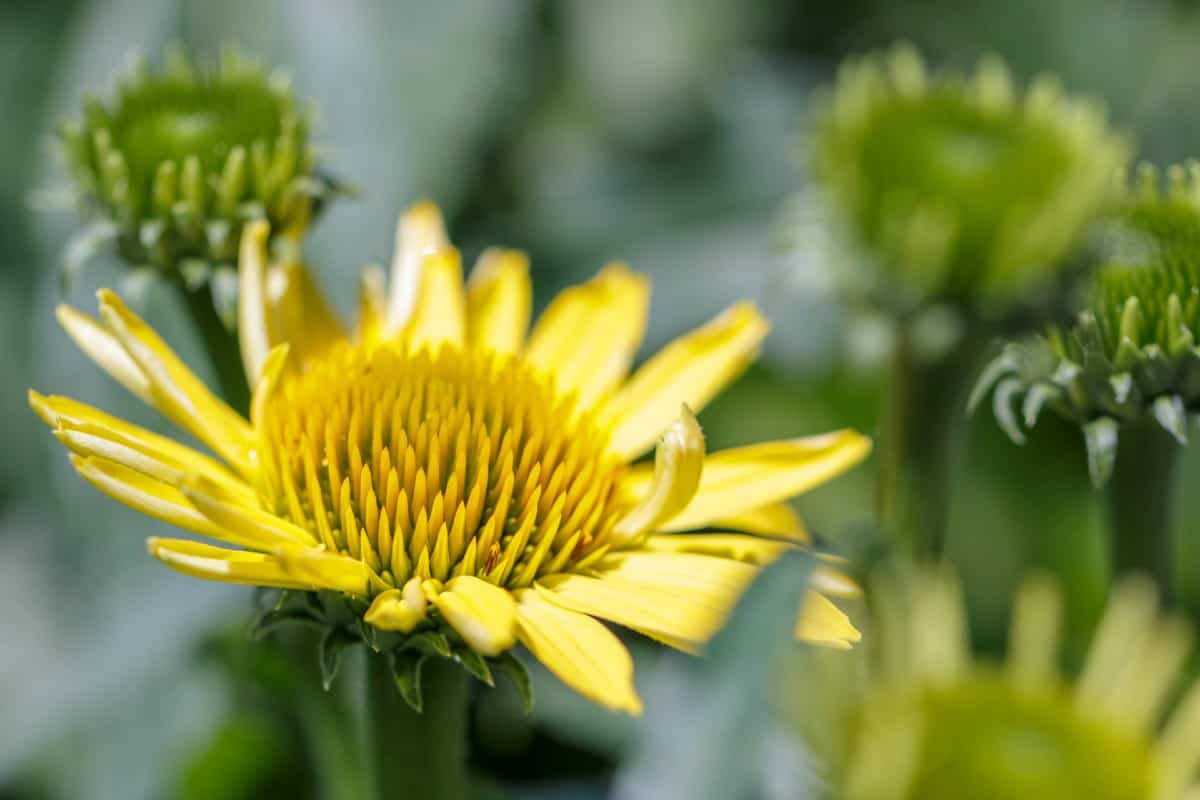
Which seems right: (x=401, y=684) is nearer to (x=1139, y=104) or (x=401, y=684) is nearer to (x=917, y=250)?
(x=917, y=250)

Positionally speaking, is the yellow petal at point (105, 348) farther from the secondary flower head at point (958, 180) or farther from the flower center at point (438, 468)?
the secondary flower head at point (958, 180)

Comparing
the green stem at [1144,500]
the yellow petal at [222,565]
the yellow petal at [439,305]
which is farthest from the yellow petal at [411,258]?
the green stem at [1144,500]

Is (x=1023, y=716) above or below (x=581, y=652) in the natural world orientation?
below

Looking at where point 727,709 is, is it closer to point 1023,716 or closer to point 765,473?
point 765,473

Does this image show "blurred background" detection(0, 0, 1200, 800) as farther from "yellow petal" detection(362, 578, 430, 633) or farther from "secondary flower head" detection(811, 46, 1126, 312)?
"yellow petal" detection(362, 578, 430, 633)

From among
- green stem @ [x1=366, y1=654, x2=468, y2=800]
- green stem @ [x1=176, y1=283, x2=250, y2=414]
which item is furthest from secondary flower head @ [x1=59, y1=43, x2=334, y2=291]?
green stem @ [x1=366, y1=654, x2=468, y2=800]

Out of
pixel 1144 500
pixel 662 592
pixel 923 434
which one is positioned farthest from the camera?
pixel 923 434

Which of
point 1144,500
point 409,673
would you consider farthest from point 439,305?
point 1144,500

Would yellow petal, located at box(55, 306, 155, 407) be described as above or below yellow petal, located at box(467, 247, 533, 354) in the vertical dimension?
above
